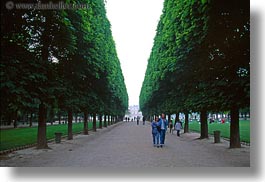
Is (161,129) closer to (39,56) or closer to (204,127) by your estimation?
(39,56)

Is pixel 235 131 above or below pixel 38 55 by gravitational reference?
below

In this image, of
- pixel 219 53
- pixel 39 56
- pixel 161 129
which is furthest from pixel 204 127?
pixel 39 56

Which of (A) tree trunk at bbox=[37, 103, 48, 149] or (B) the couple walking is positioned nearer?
(A) tree trunk at bbox=[37, 103, 48, 149]

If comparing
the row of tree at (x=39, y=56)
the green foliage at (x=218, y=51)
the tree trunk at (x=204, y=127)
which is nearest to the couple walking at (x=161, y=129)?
the green foliage at (x=218, y=51)

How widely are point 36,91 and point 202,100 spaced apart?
886cm

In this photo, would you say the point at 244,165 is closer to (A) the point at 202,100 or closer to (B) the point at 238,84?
(B) the point at 238,84

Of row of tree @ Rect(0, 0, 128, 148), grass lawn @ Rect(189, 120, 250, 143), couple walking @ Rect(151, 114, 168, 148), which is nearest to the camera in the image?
row of tree @ Rect(0, 0, 128, 148)

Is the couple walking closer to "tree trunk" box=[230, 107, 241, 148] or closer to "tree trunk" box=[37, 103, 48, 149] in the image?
"tree trunk" box=[230, 107, 241, 148]

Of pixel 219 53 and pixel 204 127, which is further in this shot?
pixel 204 127

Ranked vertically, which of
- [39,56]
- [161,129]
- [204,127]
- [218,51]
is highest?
[218,51]

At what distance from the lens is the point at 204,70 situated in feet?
53.8


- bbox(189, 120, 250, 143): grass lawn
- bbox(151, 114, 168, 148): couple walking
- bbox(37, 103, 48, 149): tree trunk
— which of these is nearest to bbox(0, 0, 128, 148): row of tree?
bbox(37, 103, 48, 149): tree trunk

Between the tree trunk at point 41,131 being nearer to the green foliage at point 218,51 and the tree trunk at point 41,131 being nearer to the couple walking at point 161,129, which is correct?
the couple walking at point 161,129

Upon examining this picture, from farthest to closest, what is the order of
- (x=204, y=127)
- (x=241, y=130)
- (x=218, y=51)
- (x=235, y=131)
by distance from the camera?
1. (x=204, y=127)
2. (x=241, y=130)
3. (x=235, y=131)
4. (x=218, y=51)
